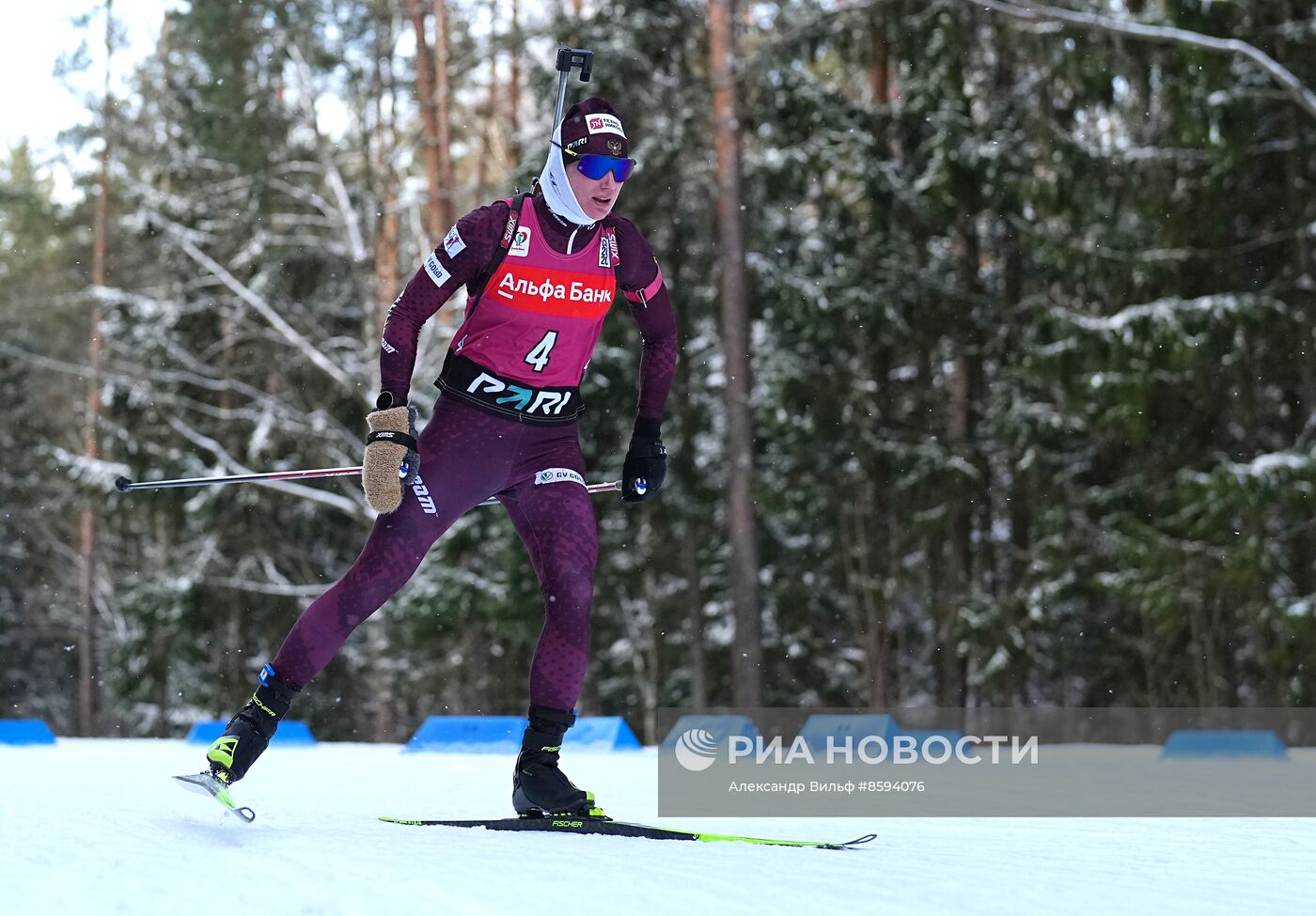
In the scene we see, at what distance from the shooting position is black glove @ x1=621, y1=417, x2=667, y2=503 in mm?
4379

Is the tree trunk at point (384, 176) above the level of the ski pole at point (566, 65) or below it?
above

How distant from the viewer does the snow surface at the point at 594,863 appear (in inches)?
99.7

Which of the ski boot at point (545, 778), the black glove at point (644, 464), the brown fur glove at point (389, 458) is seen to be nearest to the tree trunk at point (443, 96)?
the black glove at point (644, 464)

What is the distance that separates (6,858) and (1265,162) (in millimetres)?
15216

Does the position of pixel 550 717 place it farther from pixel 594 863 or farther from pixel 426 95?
pixel 426 95

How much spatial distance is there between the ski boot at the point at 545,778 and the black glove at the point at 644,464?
0.68m

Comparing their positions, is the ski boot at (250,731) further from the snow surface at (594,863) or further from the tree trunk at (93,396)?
the tree trunk at (93,396)

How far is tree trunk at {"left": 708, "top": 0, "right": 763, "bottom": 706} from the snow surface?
936cm

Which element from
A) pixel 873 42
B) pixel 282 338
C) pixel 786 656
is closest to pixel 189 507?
pixel 282 338

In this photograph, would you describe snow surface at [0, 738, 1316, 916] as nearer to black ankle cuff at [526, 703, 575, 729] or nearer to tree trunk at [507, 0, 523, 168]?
black ankle cuff at [526, 703, 575, 729]

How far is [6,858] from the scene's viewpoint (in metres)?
2.96

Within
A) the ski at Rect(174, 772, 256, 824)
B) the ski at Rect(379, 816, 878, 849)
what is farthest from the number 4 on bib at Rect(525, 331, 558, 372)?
the ski at Rect(174, 772, 256, 824)

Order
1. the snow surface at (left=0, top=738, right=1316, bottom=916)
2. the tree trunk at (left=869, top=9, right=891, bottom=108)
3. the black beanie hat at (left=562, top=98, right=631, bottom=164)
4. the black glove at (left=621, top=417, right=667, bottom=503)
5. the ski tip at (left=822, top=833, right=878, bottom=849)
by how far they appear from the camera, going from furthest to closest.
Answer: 1. the tree trunk at (left=869, top=9, right=891, bottom=108)
2. the black glove at (left=621, top=417, right=667, bottom=503)
3. the black beanie hat at (left=562, top=98, right=631, bottom=164)
4. the ski tip at (left=822, top=833, right=878, bottom=849)
5. the snow surface at (left=0, top=738, right=1316, bottom=916)

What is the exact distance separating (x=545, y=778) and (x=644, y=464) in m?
0.97
